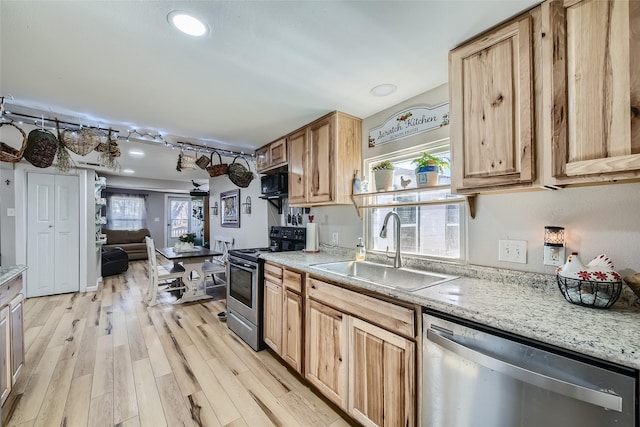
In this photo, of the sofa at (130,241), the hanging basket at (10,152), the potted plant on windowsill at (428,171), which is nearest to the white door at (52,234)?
the sofa at (130,241)

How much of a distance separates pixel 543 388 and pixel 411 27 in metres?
1.60

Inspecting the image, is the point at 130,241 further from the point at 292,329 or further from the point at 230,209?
the point at 292,329

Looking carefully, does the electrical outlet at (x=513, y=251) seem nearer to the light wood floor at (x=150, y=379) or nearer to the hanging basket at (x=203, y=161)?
the light wood floor at (x=150, y=379)

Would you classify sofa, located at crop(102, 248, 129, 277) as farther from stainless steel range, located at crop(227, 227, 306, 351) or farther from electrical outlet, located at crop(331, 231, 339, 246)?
electrical outlet, located at crop(331, 231, 339, 246)

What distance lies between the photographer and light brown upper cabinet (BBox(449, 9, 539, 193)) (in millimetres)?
1211

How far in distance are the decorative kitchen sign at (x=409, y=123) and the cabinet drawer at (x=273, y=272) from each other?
1.39 metres

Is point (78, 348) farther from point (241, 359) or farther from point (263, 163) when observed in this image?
point (263, 163)

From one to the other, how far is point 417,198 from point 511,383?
1323 millimetres

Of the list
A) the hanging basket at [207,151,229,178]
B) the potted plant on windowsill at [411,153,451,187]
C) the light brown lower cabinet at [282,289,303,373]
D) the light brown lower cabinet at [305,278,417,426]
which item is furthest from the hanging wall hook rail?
the potted plant on windowsill at [411,153,451,187]

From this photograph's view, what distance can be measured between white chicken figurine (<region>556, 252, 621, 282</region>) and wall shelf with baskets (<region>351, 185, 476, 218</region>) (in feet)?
1.95

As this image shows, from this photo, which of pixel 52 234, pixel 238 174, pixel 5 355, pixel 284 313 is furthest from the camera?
pixel 52 234

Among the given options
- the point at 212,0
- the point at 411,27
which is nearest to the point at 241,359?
the point at 212,0

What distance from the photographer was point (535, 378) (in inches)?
34.6

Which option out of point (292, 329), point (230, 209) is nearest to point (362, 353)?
point (292, 329)
